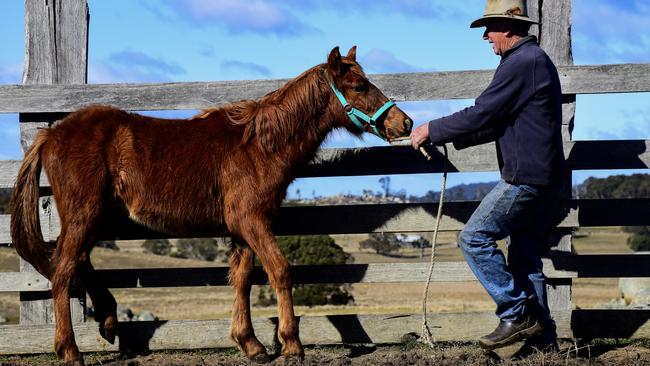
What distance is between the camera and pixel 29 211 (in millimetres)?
7105

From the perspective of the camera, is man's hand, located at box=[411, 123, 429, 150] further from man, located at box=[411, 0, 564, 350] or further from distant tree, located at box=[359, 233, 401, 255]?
distant tree, located at box=[359, 233, 401, 255]

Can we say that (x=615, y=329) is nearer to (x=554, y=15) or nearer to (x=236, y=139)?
(x=554, y=15)

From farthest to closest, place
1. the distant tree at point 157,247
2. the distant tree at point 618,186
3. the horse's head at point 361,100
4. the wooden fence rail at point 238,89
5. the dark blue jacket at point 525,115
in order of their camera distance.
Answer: the distant tree at point 618,186 < the distant tree at point 157,247 < the wooden fence rail at point 238,89 < the horse's head at point 361,100 < the dark blue jacket at point 525,115

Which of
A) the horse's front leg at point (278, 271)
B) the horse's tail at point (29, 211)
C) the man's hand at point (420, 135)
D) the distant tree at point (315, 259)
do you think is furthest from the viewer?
the distant tree at point (315, 259)

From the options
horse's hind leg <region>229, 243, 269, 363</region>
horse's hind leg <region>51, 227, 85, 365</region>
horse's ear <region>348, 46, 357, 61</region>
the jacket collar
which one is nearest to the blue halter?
horse's ear <region>348, 46, 357, 61</region>

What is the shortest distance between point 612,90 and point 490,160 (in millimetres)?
1223

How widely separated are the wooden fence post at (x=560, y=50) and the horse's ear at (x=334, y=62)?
191 centimetres

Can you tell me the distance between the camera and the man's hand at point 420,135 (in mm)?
6500

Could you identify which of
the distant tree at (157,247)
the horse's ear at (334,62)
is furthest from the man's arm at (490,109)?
the distant tree at (157,247)

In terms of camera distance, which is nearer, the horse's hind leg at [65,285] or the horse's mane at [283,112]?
the horse's hind leg at [65,285]

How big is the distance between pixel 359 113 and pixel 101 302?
2.79m

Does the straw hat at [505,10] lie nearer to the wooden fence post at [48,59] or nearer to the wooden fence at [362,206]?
the wooden fence at [362,206]

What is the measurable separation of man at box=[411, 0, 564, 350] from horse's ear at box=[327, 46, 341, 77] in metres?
0.95

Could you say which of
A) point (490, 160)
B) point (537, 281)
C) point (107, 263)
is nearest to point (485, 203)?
point (537, 281)
